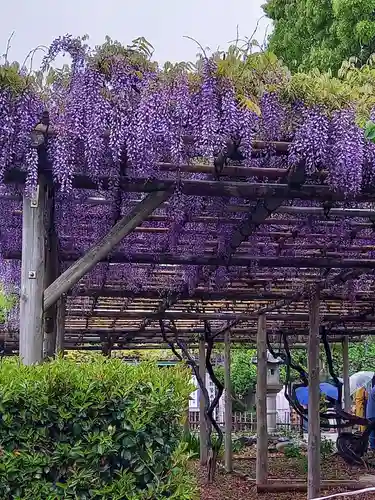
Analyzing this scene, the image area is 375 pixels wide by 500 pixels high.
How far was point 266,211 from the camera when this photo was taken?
4.09 meters

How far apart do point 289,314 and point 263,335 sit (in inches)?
32.3

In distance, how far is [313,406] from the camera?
6570 millimetres

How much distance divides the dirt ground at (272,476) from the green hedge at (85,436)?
14.4ft

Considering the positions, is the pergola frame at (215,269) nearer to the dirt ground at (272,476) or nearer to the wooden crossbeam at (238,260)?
the wooden crossbeam at (238,260)

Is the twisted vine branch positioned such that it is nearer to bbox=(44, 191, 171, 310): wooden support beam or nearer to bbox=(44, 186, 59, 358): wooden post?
bbox=(44, 186, 59, 358): wooden post

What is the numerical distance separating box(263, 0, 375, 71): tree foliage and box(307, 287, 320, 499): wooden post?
4044 mm

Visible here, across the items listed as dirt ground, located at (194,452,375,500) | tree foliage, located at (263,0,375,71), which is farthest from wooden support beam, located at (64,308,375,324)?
tree foliage, located at (263,0,375,71)

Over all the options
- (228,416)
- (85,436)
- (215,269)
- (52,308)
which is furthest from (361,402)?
(85,436)

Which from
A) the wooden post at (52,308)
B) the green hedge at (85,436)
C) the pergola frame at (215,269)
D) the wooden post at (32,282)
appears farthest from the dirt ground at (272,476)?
the green hedge at (85,436)

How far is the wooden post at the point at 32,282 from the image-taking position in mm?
3355

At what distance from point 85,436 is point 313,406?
4152 millimetres

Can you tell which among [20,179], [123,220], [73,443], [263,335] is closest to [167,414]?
[73,443]

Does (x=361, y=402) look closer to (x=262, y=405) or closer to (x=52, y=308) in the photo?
(x=262, y=405)

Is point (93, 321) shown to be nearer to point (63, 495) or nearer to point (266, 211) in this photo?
point (266, 211)
